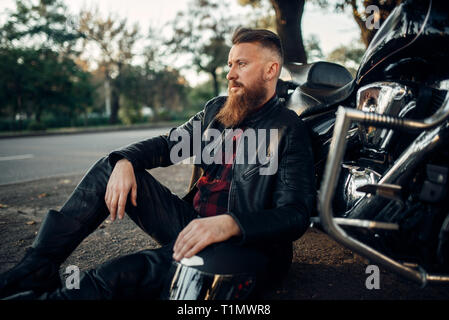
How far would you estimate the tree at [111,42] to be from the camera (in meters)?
27.3

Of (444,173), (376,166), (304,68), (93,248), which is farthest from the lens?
(304,68)

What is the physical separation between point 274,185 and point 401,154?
0.60 metres

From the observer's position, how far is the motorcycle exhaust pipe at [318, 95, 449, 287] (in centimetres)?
129

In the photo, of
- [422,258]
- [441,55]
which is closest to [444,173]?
[422,258]

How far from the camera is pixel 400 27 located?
1.59m

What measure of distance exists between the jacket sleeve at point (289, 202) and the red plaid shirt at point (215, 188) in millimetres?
304

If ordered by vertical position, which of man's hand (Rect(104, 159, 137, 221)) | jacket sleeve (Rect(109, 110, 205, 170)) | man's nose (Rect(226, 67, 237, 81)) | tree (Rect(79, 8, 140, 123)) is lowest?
man's hand (Rect(104, 159, 137, 221))

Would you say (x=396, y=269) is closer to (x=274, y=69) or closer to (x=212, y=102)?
(x=274, y=69)

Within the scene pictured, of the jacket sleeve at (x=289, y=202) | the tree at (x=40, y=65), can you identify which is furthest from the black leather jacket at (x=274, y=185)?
the tree at (x=40, y=65)

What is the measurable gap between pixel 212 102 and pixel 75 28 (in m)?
27.4

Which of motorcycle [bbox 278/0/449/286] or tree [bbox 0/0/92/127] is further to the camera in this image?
tree [bbox 0/0/92/127]

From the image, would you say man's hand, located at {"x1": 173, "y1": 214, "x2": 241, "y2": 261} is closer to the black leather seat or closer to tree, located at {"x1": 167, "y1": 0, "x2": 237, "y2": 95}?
the black leather seat

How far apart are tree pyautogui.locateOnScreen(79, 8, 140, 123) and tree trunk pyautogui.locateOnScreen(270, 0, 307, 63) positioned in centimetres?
2511

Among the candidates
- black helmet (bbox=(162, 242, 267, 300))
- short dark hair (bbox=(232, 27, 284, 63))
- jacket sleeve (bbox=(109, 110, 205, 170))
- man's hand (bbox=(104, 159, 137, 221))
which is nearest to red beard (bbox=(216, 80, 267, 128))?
short dark hair (bbox=(232, 27, 284, 63))
